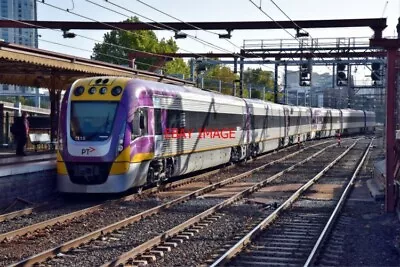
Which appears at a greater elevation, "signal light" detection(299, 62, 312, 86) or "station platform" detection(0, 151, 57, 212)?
"signal light" detection(299, 62, 312, 86)

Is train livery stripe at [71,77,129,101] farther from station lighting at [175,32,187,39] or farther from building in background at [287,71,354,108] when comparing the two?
building in background at [287,71,354,108]

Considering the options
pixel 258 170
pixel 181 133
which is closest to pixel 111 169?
pixel 181 133

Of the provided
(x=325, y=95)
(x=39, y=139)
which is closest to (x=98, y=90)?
(x=39, y=139)

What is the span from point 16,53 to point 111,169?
3504 millimetres

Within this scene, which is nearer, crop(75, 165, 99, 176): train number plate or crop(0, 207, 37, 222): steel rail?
crop(0, 207, 37, 222): steel rail

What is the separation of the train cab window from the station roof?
2.81 m

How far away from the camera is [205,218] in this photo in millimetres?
13570

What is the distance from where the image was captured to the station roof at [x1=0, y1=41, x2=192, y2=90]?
15.2 m

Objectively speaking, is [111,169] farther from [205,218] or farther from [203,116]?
[203,116]

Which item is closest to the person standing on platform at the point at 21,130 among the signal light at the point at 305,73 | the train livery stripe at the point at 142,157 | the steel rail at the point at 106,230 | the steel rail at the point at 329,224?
the train livery stripe at the point at 142,157

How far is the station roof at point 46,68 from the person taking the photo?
1520cm

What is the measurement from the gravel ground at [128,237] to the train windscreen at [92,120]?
2572mm

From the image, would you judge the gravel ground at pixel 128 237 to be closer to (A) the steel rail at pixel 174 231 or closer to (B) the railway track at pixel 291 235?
(A) the steel rail at pixel 174 231

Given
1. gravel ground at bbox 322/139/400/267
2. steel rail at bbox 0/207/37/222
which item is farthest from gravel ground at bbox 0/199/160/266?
gravel ground at bbox 322/139/400/267
